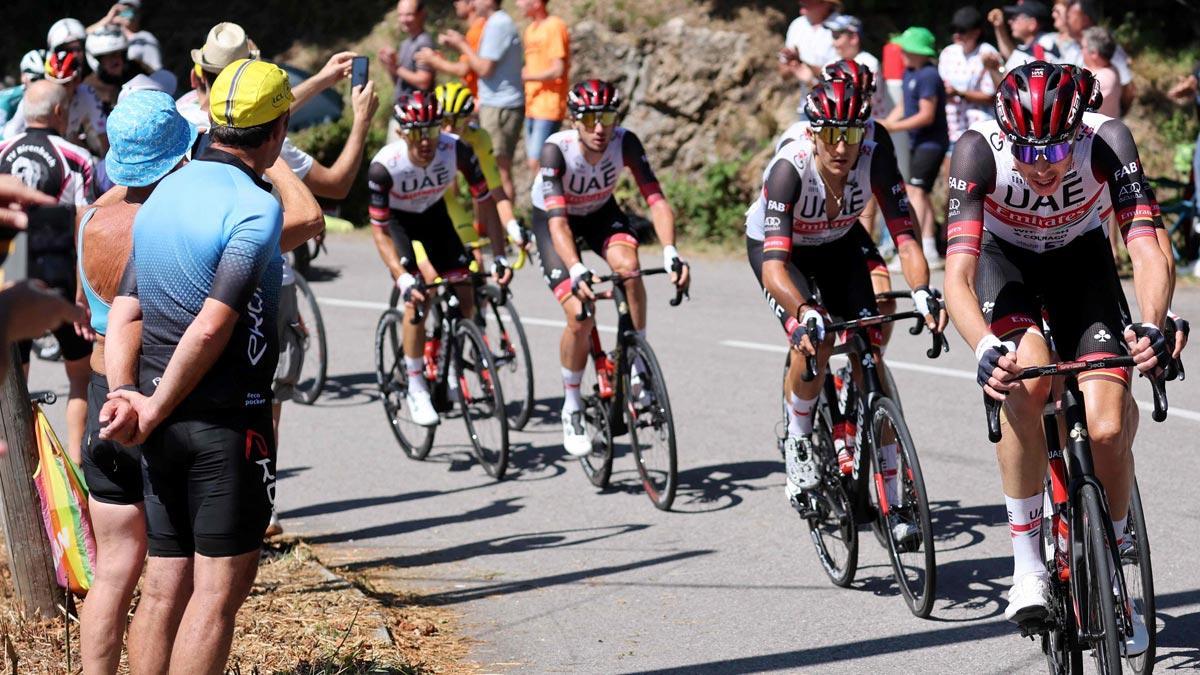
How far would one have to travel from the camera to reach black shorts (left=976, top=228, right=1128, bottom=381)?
5258 mm

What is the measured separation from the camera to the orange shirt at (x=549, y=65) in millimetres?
15227

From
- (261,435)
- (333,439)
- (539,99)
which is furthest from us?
(539,99)

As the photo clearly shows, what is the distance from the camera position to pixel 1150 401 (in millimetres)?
9438

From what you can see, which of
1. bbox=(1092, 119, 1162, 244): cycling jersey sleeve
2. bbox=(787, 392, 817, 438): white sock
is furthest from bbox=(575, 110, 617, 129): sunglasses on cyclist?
bbox=(1092, 119, 1162, 244): cycling jersey sleeve

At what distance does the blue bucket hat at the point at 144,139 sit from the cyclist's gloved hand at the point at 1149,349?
2957 millimetres

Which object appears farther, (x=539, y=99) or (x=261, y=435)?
(x=539, y=99)

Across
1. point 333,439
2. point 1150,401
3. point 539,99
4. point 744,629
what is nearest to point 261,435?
point 744,629

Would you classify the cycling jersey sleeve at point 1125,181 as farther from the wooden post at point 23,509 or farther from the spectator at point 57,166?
the spectator at point 57,166

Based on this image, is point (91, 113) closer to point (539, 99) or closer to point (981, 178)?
point (539, 99)

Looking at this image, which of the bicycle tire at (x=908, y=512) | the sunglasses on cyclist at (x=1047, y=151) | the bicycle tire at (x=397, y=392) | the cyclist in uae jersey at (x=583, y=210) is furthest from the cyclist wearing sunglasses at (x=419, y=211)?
the sunglasses on cyclist at (x=1047, y=151)

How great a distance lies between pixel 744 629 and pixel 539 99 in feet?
32.7

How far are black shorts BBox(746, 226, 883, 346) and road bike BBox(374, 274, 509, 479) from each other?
218cm

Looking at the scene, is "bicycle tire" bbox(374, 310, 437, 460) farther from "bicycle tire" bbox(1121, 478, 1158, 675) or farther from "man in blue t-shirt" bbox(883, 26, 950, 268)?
"man in blue t-shirt" bbox(883, 26, 950, 268)

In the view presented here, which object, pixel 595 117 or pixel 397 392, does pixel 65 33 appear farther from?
pixel 595 117
